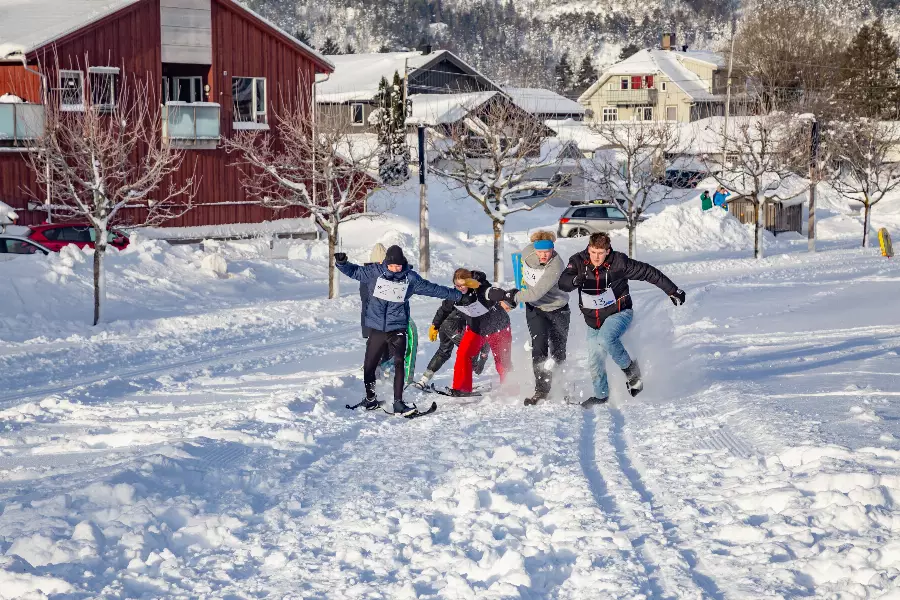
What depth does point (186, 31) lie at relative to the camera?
30.0 metres

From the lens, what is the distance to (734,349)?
1330 cm

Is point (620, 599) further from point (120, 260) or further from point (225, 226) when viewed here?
point (225, 226)

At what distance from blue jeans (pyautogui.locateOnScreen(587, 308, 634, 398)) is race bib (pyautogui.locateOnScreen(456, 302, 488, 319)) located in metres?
1.35

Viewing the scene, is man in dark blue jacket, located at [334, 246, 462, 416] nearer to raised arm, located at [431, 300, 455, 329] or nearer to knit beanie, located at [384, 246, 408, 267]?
knit beanie, located at [384, 246, 408, 267]

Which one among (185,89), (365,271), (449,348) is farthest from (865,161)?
(365,271)

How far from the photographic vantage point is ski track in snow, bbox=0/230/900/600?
502cm

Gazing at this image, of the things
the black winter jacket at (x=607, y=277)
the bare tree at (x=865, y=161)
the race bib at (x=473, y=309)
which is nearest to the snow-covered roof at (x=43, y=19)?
the race bib at (x=473, y=309)

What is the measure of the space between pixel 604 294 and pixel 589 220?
→ 86.4ft

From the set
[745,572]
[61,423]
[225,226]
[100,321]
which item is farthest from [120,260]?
[745,572]

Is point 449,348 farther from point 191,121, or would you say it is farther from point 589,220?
point 589,220

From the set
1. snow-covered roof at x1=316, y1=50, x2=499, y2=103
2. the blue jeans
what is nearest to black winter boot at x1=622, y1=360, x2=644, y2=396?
the blue jeans

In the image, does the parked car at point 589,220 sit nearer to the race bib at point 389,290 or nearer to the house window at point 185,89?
the house window at point 185,89

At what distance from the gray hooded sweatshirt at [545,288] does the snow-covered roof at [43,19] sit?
1997cm

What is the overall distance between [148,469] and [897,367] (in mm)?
7995
